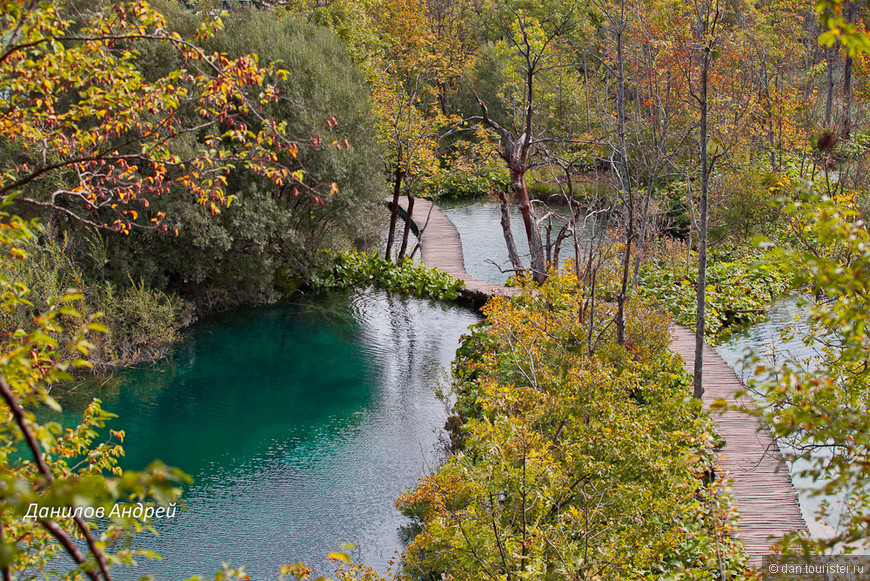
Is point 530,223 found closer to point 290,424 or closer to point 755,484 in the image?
point 290,424

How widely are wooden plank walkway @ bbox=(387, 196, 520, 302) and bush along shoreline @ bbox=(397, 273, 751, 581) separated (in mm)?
6762

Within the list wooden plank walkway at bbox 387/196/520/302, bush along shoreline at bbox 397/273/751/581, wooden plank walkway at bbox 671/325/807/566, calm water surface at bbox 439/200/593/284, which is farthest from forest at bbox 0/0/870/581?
calm water surface at bbox 439/200/593/284

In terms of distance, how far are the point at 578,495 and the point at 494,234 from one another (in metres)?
15.0

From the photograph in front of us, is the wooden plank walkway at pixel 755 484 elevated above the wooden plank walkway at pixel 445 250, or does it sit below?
below

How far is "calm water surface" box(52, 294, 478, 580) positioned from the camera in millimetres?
7711

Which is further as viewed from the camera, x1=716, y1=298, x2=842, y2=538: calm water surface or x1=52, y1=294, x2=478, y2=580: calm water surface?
x1=716, y1=298, x2=842, y2=538: calm water surface

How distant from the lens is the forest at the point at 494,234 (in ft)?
11.5

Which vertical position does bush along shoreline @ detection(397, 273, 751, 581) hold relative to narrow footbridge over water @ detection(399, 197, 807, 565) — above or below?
above

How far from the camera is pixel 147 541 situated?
7680mm

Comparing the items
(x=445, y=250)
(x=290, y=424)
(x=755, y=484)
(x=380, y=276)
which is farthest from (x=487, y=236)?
(x=755, y=484)

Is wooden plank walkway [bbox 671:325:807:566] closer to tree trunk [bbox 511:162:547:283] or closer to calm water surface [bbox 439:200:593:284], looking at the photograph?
tree trunk [bbox 511:162:547:283]

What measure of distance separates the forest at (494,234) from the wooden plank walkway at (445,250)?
0.77m

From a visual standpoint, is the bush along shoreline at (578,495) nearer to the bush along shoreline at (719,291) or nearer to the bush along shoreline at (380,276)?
the bush along shoreline at (719,291)

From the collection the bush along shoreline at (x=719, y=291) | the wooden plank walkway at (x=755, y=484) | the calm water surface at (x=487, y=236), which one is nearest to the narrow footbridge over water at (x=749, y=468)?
the wooden plank walkway at (x=755, y=484)
